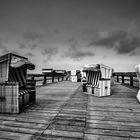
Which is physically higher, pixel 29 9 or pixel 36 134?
pixel 29 9

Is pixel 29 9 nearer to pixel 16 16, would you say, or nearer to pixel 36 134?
pixel 16 16

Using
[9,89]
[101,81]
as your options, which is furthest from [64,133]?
[101,81]

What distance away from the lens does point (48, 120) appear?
261 cm

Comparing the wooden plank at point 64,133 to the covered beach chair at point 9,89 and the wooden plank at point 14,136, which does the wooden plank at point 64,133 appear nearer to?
the wooden plank at point 14,136

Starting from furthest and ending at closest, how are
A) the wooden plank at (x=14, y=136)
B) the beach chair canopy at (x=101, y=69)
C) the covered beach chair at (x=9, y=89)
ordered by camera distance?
the beach chair canopy at (x=101, y=69) < the covered beach chair at (x=9, y=89) < the wooden plank at (x=14, y=136)

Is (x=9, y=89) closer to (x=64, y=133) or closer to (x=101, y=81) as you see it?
(x=64, y=133)

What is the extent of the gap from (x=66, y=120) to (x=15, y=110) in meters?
1.67

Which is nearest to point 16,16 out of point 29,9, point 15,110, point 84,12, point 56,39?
point 29,9

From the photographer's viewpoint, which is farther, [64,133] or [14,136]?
[64,133]

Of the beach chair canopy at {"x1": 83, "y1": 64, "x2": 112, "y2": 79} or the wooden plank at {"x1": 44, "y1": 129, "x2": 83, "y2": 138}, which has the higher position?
the beach chair canopy at {"x1": 83, "y1": 64, "x2": 112, "y2": 79}

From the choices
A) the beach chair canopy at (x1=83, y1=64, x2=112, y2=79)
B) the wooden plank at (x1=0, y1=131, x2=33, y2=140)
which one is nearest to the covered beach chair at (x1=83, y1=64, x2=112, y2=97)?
the beach chair canopy at (x1=83, y1=64, x2=112, y2=79)

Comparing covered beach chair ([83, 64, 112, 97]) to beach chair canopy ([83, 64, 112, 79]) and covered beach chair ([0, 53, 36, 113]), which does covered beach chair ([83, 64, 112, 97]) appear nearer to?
beach chair canopy ([83, 64, 112, 79])

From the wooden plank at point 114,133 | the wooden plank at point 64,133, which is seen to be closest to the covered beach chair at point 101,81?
the wooden plank at point 114,133

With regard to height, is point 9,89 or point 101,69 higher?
point 101,69
